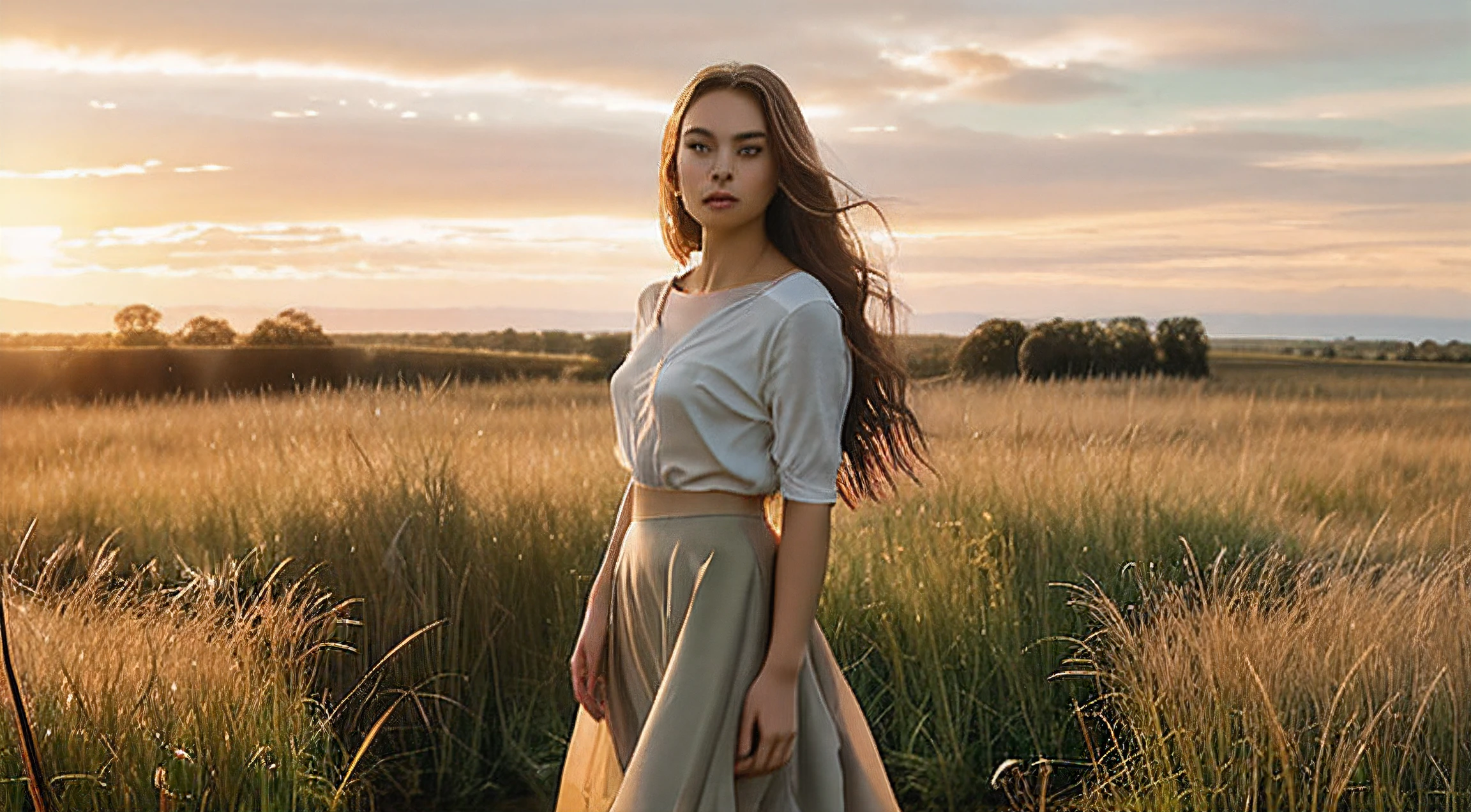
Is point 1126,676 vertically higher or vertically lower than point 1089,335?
lower

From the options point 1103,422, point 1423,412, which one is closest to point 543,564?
point 1103,422

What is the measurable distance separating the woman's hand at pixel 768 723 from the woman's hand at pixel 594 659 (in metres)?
0.38

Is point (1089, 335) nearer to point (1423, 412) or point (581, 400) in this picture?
point (1423, 412)

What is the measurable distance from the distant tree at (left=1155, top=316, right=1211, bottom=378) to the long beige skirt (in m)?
13.0

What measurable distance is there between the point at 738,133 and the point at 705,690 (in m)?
0.93

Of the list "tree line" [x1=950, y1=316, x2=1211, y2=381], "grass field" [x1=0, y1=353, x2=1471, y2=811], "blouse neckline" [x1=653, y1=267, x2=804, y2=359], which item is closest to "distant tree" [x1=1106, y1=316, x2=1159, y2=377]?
"tree line" [x1=950, y1=316, x2=1211, y2=381]

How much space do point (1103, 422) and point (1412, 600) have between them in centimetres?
397

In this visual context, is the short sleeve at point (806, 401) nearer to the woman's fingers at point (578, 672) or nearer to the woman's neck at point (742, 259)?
the woman's neck at point (742, 259)

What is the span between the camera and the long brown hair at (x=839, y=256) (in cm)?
234

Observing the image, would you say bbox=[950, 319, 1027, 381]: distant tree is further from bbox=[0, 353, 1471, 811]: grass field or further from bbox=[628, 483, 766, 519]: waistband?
bbox=[628, 483, 766, 519]: waistband

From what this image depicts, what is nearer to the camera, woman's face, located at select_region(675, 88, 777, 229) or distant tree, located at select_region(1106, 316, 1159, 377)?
woman's face, located at select_region(675, 88, 777, 229)

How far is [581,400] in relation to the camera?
35.7 feet

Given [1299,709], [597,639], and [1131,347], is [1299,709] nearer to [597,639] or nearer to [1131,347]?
[597,639]

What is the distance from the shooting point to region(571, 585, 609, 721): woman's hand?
2549 millimetres
